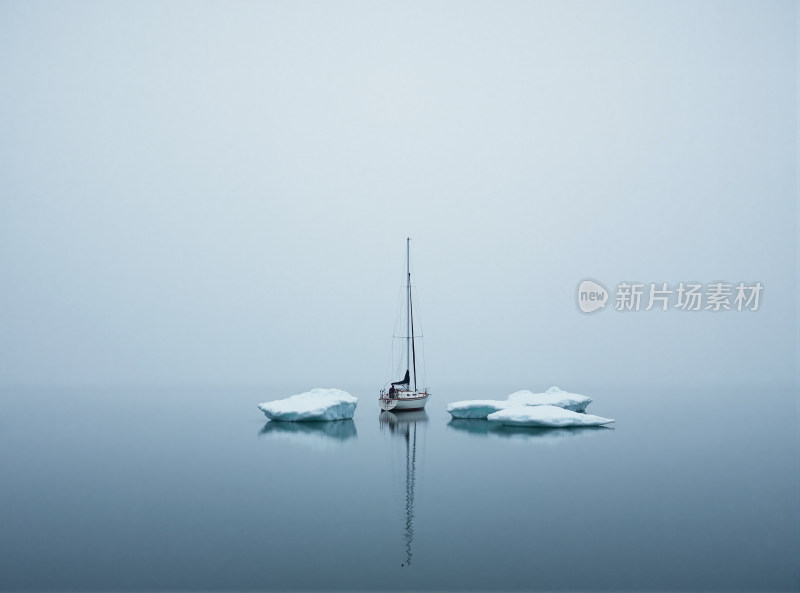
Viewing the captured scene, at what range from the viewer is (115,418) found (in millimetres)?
38312

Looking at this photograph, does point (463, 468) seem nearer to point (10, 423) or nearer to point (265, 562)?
point (265, 562)

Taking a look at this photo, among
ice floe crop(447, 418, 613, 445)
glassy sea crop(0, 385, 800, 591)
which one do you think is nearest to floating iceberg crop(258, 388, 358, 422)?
glassy sea crop(0, 385, 800, 591)

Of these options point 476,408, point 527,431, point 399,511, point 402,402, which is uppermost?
point 402,402

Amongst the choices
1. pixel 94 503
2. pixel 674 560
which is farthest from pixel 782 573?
pixel 94 503

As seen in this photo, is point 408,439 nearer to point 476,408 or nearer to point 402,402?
point 476,408

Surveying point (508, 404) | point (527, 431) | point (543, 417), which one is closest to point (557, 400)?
point (508, 404)

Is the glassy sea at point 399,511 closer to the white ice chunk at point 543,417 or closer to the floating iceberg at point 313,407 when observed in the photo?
the white ice chunk at point 543,417

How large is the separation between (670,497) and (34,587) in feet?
45.6

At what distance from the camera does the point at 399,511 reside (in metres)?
A: 14.8

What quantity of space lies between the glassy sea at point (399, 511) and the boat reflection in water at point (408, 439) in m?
0.09

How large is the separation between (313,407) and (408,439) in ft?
21.8

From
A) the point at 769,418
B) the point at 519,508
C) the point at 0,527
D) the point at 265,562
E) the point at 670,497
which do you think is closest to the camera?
the point at 265,562

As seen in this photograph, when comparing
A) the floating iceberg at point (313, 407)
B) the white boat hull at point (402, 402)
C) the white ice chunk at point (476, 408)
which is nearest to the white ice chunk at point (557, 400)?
the white ice chunk at point (476, 408)

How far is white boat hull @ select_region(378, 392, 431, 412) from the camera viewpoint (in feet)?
119
